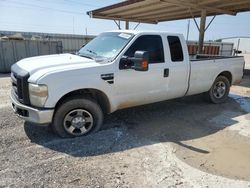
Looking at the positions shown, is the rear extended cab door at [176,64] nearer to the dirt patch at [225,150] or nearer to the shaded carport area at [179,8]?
the dirt patch at [225,150]

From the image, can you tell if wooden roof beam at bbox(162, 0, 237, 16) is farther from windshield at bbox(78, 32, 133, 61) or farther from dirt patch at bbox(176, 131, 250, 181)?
dirt patch at bbox(176, 131, 250, 181)

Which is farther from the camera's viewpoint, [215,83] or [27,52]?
[27,52]

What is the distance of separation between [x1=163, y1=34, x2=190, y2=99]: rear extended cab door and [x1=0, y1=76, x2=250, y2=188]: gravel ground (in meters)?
0.73

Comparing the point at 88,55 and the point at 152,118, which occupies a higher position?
the point at 88,55

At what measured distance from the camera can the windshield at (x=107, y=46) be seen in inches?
182

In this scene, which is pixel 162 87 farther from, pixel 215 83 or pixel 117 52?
pixel 215 83

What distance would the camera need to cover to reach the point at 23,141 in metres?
4.16

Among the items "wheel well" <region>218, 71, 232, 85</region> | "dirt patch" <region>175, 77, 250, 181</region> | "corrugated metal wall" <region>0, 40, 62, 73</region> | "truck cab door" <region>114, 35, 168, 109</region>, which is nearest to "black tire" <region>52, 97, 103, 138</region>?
"truck cab door" <region>114, 35, 168, 109</region>

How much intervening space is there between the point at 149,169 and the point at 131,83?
1827 millimetres

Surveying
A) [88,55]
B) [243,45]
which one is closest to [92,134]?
[88,55]

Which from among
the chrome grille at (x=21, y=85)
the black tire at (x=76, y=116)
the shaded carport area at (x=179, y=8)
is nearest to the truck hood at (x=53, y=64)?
the chrome grille at (x=21, y=85)

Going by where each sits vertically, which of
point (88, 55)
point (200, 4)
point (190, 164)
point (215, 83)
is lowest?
point (190, 164)

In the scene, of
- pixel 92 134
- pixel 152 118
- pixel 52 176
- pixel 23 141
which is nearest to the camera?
pixel 52 176

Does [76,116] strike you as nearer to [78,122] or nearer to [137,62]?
[78,122]
